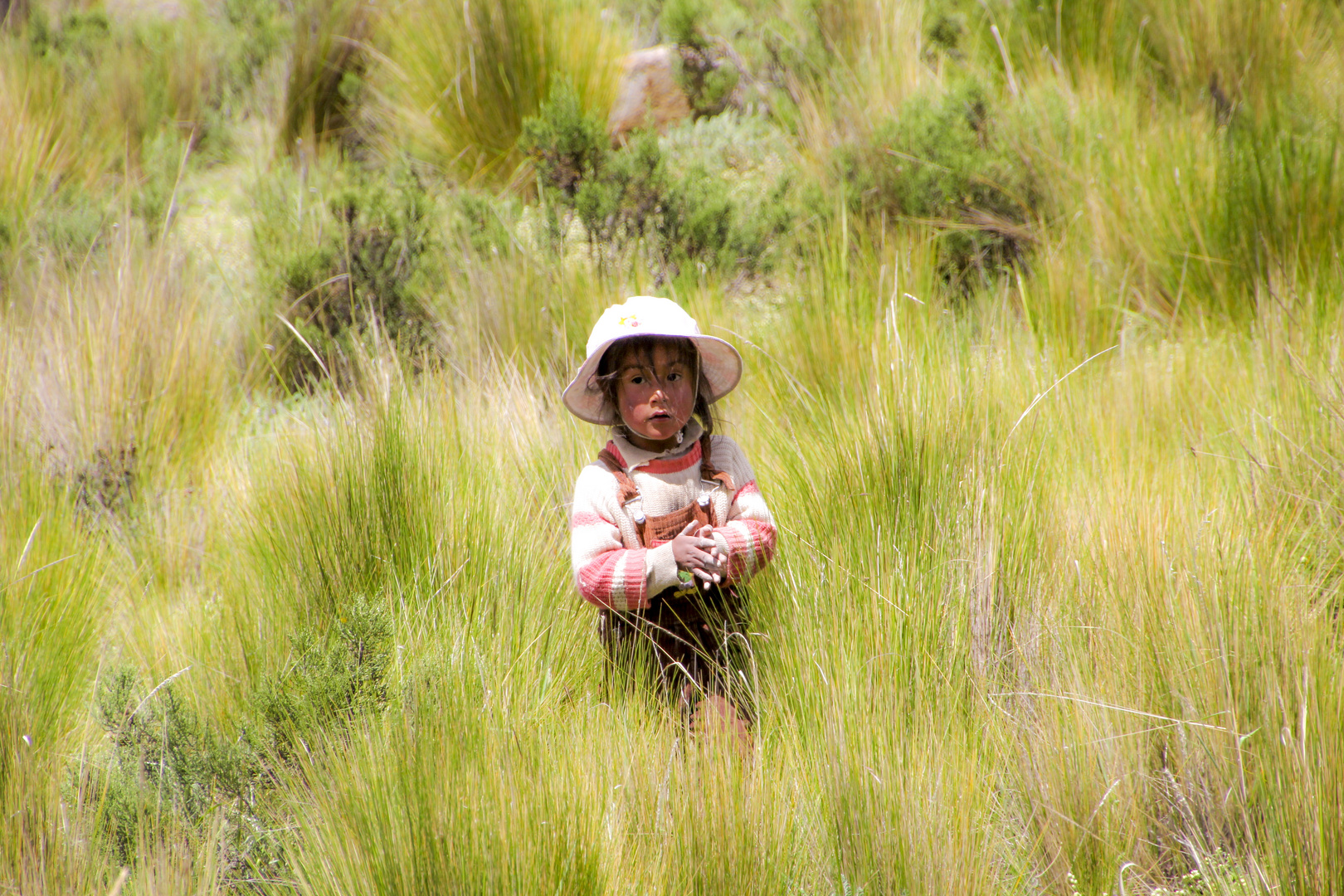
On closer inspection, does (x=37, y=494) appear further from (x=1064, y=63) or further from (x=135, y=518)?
(x=1064, y=63)

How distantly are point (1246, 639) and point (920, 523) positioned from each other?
73cm

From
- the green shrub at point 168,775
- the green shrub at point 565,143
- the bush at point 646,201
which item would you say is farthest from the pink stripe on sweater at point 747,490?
the green shrub at point 565,143

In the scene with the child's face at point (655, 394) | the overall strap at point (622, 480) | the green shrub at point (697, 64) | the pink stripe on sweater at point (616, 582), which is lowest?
the pink stripe on sweater at point (616, 582)

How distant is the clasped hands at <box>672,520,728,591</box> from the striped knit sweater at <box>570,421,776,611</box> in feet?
0.08

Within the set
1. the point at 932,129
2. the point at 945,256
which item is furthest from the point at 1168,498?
the point at 932,129

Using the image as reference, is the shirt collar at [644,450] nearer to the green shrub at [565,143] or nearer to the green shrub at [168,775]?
the green shrub at [168,775]

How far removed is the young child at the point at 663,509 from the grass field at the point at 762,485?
14cm

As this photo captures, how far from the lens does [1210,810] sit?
1964 mm

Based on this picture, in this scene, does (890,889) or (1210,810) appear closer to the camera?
(890,889)

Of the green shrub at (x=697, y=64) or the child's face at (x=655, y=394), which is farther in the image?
the green shrub at (x=697, y=64)

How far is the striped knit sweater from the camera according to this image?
2230 mm

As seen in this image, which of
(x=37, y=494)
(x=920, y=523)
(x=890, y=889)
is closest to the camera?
(x=890, y=889)

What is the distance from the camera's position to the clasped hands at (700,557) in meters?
2.17

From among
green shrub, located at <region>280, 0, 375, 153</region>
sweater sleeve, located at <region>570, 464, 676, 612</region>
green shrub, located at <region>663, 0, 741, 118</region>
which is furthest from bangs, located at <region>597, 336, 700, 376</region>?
green shrub, located at <region>280, 0, 375, 153</region>
